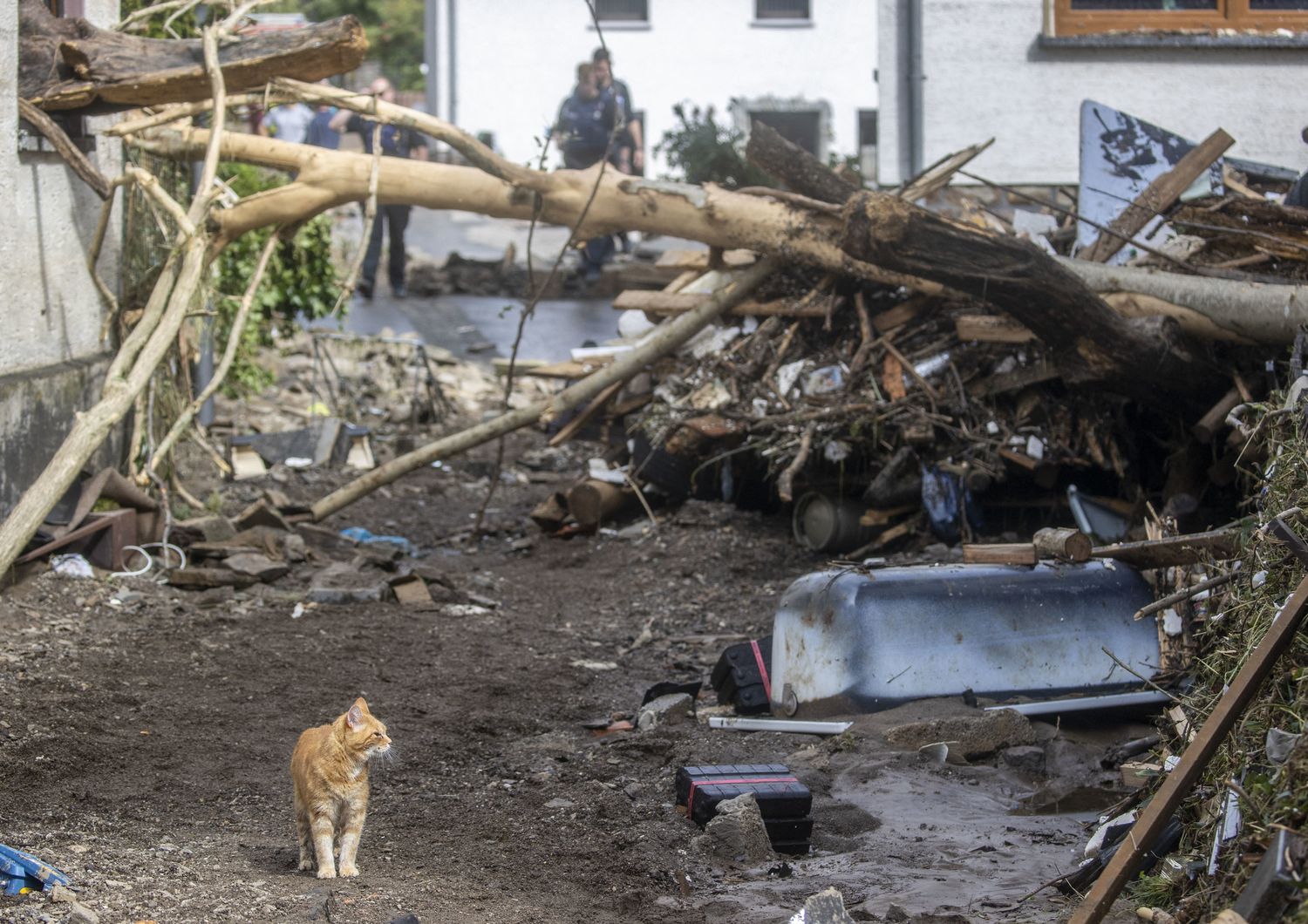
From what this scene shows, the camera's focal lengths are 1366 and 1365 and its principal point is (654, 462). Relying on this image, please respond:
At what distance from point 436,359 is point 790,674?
8.89 metres

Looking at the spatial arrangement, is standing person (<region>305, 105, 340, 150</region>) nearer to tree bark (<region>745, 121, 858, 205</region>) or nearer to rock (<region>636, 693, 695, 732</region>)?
tree bark (<region>745, 121, 858, 205</region>)

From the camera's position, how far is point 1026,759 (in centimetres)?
534

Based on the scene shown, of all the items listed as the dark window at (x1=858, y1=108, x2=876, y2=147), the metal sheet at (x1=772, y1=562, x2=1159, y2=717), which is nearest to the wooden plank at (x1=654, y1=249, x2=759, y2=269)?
the metal sheet at (x1=772, y1=562, x2=1159, y2=717)

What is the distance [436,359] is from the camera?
14211 millimetres

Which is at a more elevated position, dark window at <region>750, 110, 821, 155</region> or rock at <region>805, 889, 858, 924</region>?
dark window at <region>750, 110, 821, 155</region>

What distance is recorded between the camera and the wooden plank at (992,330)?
8250mm

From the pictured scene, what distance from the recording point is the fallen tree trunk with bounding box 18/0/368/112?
7.83 m

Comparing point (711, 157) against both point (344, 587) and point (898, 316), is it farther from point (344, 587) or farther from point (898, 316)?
point (344, 587)

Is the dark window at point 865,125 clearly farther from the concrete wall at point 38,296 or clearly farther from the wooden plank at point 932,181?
the concrete wall at point 38,296

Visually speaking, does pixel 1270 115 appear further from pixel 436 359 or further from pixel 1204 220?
pixel 436 359

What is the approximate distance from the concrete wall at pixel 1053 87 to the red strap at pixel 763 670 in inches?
301

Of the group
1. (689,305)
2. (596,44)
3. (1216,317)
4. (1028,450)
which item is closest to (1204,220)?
(1216,317)

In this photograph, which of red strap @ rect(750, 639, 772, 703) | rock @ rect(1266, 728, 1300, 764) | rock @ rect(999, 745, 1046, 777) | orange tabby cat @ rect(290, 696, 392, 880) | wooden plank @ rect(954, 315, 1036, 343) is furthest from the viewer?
wooden plank @ rect(954, 315, 1036, 343)

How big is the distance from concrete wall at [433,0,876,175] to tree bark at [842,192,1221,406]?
19.1m
